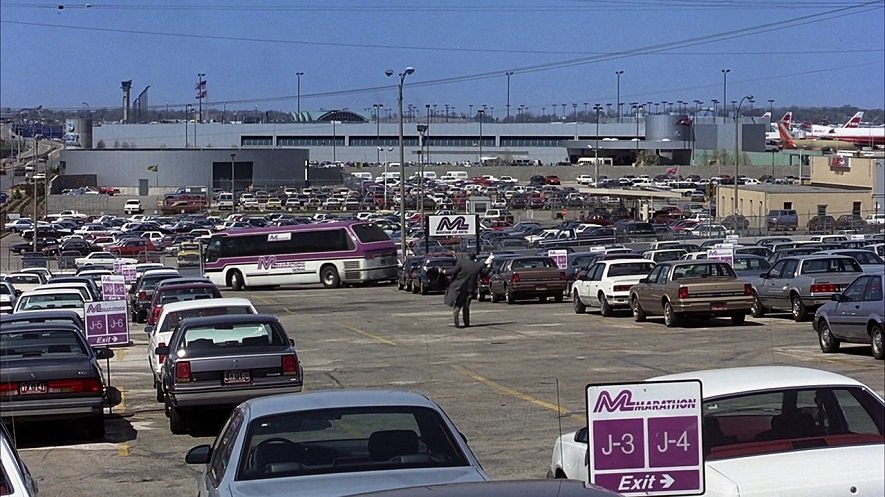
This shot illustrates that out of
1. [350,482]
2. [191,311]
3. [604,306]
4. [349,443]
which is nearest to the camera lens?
[350,482]

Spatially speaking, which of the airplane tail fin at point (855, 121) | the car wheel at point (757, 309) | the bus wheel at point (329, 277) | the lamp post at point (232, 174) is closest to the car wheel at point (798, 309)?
the car wheel at point (757, 309)

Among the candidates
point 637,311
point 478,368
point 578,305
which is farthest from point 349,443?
point 578,305

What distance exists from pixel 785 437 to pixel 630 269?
80.3 feet

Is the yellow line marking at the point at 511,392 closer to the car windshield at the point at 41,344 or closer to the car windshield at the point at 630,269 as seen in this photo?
the car windshield at the point at 41,344

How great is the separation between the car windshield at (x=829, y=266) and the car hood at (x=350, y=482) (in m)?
20.0

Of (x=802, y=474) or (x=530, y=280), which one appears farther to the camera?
(x=530, y=280)

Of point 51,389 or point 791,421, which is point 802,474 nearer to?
point 791,421

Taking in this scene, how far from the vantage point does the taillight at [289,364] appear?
14.0m

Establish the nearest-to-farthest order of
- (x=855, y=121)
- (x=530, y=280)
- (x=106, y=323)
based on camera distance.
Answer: (x=855, y=121) → (x=106, y=323) → (x=530, y=280)

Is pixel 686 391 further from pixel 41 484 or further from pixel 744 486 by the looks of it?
pixel 41 484

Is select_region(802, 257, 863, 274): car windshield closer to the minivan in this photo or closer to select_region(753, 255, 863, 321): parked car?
select_region(753, 255, 863, 321): parked car

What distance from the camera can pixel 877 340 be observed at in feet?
59.2

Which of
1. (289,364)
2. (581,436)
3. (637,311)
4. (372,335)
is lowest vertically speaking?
(372,335)

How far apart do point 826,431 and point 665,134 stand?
146 ft
